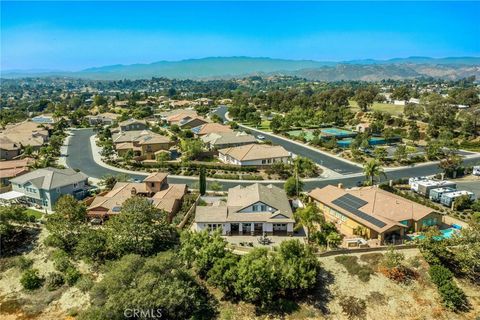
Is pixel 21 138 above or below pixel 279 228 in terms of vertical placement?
above

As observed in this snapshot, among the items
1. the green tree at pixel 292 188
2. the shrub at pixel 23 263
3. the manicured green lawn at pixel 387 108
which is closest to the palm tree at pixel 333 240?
the green tree at pixel 292 188

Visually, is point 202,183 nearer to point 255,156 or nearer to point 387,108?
point 255,156

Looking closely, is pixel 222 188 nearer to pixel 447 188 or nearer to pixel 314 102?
pixel 447 188

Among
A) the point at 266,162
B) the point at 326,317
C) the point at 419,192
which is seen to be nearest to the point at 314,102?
the point at 266,162

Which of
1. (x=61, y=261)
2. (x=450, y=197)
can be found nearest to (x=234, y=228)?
(x=61, y=261)

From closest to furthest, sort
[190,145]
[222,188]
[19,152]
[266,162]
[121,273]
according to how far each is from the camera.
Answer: [121,273]
[222,188]
[266,162]
[190,145]
[19,152]

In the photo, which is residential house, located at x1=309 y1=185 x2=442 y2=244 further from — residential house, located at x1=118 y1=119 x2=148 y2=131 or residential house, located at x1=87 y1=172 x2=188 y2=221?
residential house, located at x1=118 y1=119 x2=148 y2=131

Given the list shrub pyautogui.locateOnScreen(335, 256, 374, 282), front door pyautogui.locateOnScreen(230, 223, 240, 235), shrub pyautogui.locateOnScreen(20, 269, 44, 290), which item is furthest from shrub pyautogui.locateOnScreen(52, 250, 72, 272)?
shrub pyautogui.locateOnScreen(335, 256, 374, 282)
